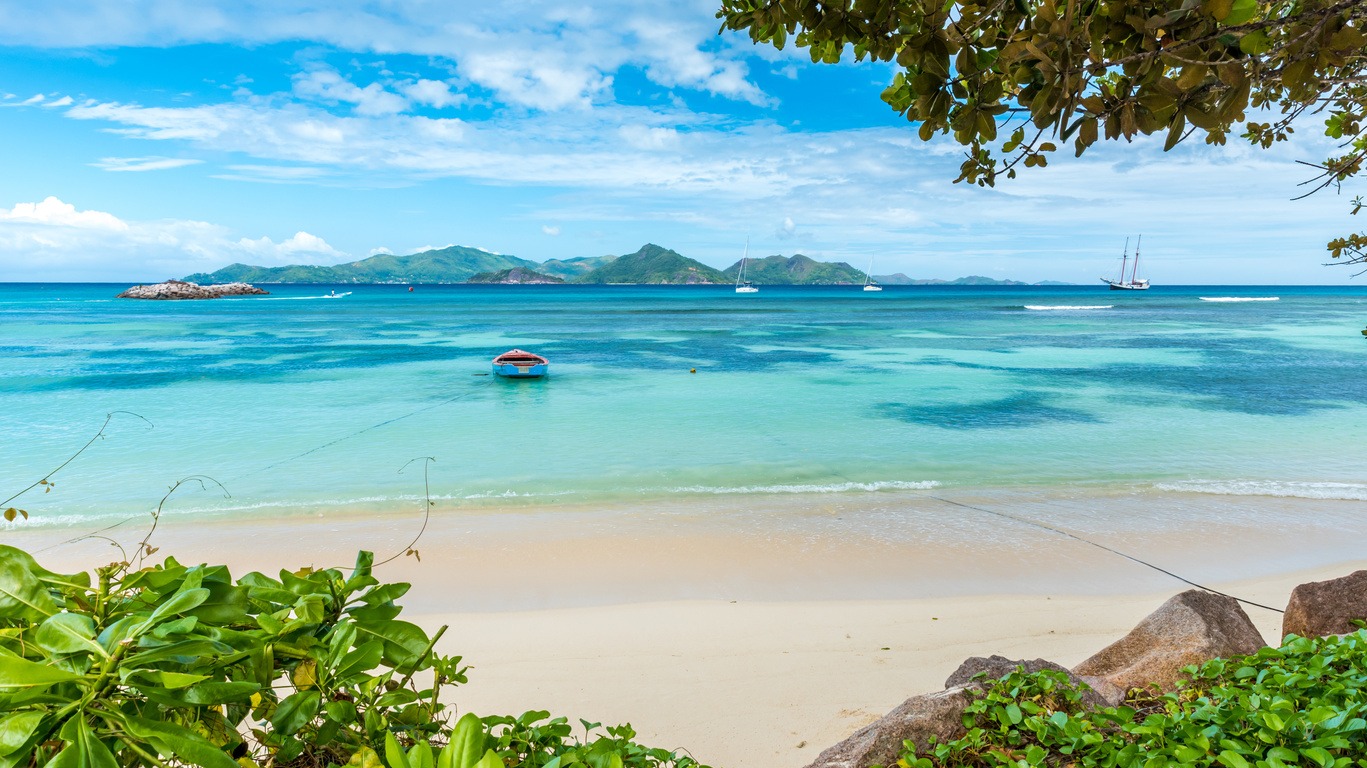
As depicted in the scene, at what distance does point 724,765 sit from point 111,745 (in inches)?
155

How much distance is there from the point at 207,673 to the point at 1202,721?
3.15m

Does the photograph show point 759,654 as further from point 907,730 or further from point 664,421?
point 664,421

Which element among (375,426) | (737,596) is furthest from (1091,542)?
(375,426)

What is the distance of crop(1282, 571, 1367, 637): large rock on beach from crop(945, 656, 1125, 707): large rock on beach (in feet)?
5.67

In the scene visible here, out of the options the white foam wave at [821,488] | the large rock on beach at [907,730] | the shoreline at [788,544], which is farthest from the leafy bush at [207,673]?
the white foam wave at [821,488]

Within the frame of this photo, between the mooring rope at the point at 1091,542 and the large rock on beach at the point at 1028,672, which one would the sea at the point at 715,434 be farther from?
the large rock on beach at the point at 1028,672

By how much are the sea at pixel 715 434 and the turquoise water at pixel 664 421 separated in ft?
0.29

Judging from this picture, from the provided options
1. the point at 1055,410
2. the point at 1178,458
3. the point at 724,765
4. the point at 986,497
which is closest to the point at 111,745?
the point at 724,765

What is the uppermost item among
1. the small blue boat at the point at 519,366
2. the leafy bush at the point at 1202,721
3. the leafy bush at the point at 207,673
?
the leafy bush at the point at 207,673

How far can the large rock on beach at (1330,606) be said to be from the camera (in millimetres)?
4254

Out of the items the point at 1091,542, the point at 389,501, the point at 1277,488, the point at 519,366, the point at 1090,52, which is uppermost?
the point at 1090,52

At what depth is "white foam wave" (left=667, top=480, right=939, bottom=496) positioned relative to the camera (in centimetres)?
1100

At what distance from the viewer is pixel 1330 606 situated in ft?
14.3

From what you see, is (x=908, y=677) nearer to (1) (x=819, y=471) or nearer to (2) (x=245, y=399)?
(1) (x=819, y=471)
